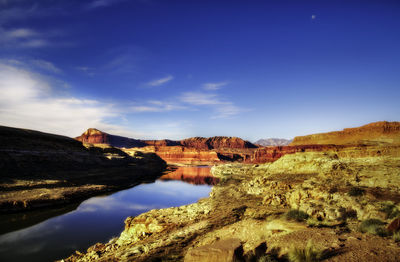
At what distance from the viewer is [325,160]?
74.7ft

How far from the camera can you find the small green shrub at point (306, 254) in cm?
464

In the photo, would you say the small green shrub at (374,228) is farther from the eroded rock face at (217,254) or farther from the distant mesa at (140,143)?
the distant mesa at (140,143)

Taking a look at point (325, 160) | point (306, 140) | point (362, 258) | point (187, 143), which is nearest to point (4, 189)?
point (362, 258)

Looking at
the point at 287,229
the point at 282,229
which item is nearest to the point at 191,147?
the point at 282,229

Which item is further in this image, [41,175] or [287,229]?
[41,175]

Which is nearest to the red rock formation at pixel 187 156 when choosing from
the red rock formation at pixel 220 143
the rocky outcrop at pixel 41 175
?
the red rock formation at pixel 220 143

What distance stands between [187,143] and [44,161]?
14740 centimetres

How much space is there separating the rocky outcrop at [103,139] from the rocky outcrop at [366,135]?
472ft

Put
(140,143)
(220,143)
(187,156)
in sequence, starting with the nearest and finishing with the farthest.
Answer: (187,156), (220,143), (140,143)

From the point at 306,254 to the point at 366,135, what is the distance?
46.0 meters

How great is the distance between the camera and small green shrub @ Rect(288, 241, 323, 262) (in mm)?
4641

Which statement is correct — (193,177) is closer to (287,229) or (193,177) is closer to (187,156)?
(287,229)

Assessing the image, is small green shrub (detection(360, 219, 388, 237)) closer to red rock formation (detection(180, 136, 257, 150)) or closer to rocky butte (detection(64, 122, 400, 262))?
rocky butte (detection(64, 122, 400, 262))

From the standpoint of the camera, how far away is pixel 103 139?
155375 mm
